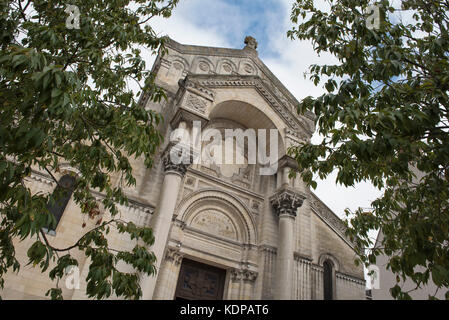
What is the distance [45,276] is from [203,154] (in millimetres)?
7734

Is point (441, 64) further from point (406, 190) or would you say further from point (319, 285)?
point (319, 285)

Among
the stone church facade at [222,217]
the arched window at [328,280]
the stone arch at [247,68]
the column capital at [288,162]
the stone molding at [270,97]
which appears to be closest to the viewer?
the stone church facade at [222,217]

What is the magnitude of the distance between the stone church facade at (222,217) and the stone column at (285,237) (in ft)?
0.14

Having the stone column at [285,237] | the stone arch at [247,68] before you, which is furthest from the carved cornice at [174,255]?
the stone arch at [247,68]

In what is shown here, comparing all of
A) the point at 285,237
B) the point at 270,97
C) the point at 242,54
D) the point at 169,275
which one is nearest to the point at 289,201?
the point at 285,237

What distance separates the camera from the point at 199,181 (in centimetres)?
1346

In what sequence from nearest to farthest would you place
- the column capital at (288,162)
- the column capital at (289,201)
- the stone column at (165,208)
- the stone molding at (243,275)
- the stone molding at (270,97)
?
1. the stone column at (165,208)
2. the stone molding at (243,275)
3. the column capital at (289,201)
4. the column capital at (288,162)
5. the stone molding at (270,97)

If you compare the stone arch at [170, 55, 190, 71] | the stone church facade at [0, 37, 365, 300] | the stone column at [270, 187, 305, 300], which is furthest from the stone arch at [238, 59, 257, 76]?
the stone column at [270, 187, 305, 300]

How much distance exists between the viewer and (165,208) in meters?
10.7

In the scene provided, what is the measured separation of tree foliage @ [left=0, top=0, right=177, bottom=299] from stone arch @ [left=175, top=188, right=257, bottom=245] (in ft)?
22.8

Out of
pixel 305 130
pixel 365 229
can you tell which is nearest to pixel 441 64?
pixel 365 229

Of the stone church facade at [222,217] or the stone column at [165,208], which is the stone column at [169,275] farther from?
the stone column at [165,208]

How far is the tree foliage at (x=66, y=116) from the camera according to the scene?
9.84 ft

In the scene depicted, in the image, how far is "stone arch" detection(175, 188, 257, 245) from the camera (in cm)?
1287
